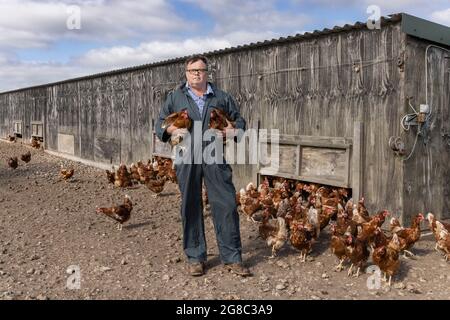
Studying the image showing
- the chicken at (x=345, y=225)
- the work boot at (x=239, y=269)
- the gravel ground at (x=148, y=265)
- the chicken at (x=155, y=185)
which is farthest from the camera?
the chicken at (x=155, y=185)

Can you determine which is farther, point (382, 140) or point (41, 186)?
point (41, 186)

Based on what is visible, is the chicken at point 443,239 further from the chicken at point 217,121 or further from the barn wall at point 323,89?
the chicken at point 217,121

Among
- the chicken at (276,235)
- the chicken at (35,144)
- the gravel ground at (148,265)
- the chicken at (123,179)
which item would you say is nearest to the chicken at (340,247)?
the gravel ground at (148,265)

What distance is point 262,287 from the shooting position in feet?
15.7

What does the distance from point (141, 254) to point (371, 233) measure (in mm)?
2975

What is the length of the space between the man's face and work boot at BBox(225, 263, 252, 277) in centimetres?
208

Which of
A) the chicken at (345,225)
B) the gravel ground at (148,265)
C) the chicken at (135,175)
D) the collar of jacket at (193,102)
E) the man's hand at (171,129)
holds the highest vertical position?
the collar of jacket at (193,102)

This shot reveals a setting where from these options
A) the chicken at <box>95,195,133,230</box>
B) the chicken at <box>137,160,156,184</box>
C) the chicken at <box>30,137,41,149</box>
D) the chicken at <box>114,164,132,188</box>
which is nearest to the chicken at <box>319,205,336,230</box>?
the chicken at <box>95,195,133,230</box>

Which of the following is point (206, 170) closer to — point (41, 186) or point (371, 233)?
point (371, 233)

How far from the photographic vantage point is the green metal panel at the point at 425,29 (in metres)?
6.47

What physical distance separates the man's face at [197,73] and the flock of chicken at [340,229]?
2175 mm

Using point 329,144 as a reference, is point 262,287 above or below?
below

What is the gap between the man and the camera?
4.93 m
